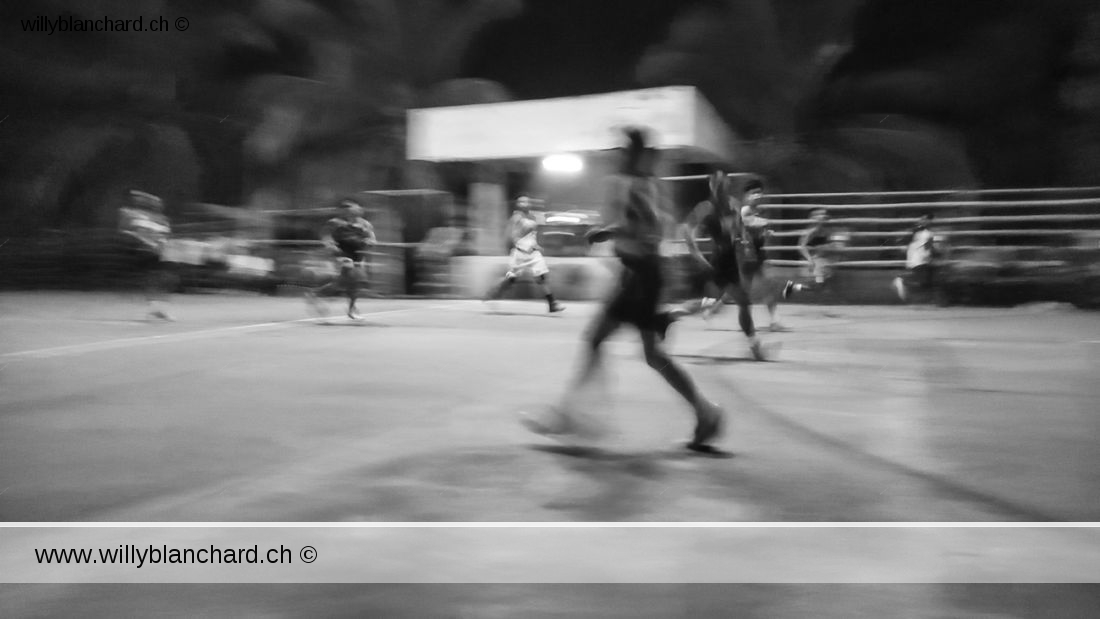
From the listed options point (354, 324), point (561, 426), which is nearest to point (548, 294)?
point (354, 324)

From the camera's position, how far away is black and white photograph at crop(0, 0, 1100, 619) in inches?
140

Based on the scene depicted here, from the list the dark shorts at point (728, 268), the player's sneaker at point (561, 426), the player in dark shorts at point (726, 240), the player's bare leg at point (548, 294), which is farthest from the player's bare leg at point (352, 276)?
the player's sneaker at point (561, 426)

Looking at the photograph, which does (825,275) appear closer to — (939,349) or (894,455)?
(939,349)

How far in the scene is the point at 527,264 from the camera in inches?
569

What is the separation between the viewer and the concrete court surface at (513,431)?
14.0 feet

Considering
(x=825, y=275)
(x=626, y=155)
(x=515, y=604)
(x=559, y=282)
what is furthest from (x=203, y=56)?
(x=515, y=604)

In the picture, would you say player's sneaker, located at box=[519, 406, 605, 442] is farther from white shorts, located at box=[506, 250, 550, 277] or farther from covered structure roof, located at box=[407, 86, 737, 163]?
covered structure roof, located at box=[407, 86, 737, 163]

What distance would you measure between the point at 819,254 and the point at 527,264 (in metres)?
6.11

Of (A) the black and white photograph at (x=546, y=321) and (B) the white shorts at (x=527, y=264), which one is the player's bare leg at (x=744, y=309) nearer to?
(A) the black and white photograph at (x=546, y=321)

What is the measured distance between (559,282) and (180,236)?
9.83 meters

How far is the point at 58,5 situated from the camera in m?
8.95

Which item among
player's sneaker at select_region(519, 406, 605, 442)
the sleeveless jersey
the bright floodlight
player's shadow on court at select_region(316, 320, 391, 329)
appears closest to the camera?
player's sneaker at select_region(519, 406, 605, 442)

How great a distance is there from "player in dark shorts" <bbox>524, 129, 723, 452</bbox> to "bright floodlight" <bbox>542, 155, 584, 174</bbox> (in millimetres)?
13408

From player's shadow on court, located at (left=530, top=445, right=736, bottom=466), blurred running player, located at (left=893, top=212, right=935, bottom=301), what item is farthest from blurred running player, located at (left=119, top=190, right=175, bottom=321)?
blurred running player, located at (left=893, top=212, right=935, bottom=301)
